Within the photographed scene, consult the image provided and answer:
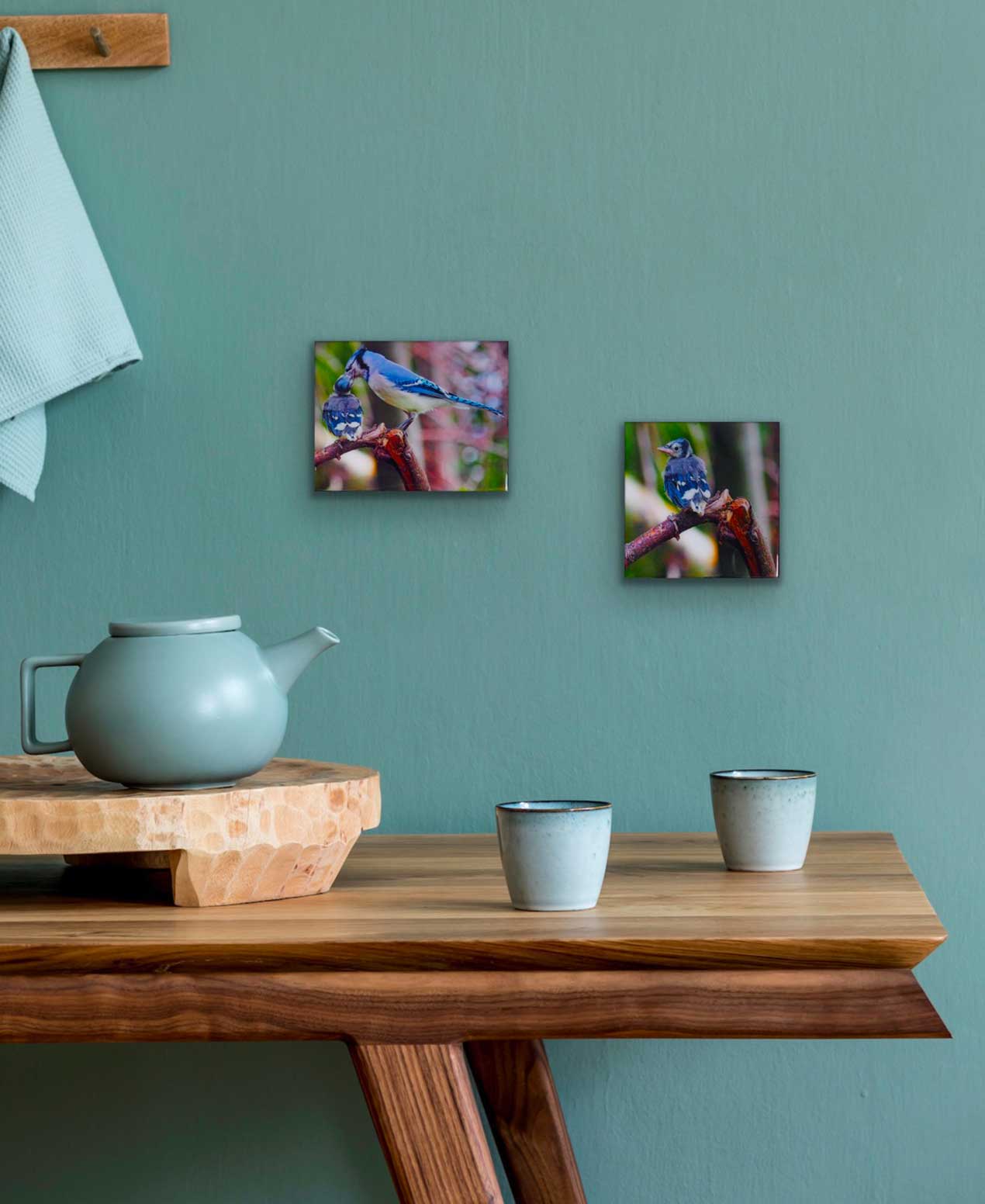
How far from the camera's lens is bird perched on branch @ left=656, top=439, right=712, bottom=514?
4.45ft

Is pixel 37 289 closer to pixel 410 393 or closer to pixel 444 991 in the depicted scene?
pixel 410 393

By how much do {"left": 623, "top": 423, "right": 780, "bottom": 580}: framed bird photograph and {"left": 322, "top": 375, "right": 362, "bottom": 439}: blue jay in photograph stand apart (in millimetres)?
287

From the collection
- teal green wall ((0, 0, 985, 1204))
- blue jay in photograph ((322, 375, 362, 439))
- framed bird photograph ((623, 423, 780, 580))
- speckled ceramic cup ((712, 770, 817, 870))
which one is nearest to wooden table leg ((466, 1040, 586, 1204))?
teal green wall ((0, 0, 985, 1204))

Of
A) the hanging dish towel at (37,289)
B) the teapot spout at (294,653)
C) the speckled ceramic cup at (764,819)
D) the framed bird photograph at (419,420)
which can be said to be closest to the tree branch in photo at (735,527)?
the framed bird photograph at (419,420)

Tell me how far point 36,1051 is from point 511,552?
74 cm

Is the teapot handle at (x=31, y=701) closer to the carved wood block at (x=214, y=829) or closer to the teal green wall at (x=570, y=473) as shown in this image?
the carved wood block at (x=214, y=829)

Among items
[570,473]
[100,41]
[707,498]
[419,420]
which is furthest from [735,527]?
[100,41]

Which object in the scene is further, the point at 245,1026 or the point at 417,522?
the point at 417,522

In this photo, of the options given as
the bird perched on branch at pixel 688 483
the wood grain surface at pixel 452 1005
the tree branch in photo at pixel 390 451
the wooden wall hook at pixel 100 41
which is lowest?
the wood grain surface at pixel 452 1005

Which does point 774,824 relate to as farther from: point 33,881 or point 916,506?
point 33,881

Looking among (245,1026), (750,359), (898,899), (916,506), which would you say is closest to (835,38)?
(750,359)

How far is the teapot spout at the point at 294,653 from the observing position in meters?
1.02

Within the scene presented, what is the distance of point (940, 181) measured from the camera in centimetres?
137

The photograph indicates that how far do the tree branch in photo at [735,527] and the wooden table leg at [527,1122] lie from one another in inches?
20.8
